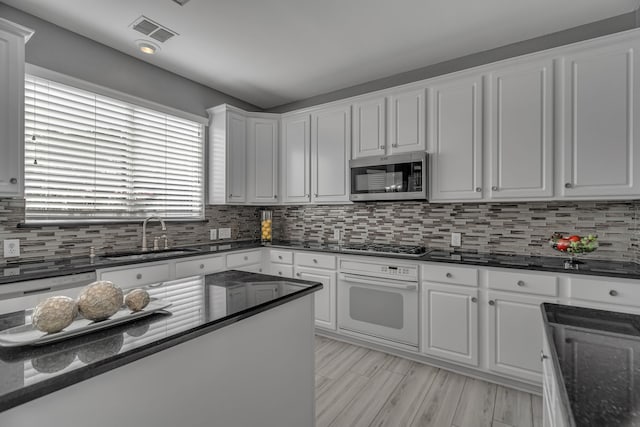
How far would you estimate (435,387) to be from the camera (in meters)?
2.37

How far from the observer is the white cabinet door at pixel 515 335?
87.7 inches

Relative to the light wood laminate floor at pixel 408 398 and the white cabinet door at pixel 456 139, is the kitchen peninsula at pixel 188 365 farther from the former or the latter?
the white cabinet door at pixel 456 139

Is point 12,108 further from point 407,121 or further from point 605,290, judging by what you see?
point 605,290

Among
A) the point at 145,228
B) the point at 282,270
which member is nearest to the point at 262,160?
the point at 282,270

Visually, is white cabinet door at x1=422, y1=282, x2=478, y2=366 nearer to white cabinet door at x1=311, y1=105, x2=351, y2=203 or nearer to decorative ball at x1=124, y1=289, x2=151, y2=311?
white cabinet door at x1=311, y1=105, x2=351, y2=203

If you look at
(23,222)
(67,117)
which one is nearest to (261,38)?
(67,117)

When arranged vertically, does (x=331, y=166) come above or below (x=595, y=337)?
above

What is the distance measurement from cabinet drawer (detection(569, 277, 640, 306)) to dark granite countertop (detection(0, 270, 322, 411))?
5.85ft

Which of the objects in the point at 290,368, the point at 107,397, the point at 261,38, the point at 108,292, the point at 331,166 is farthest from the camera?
the point at 331,166

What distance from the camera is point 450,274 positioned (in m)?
2.55

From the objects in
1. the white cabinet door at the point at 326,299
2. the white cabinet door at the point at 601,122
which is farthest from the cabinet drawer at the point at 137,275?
the white cabinet door at the point at 601,122

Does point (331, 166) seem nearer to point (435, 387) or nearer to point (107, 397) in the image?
point (435, 387)

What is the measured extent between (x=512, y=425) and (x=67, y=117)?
3.91m

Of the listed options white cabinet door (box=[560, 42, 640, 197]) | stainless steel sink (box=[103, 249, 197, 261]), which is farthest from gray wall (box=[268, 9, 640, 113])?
stainless steel sink (box=[103, 249, 197, 261])
